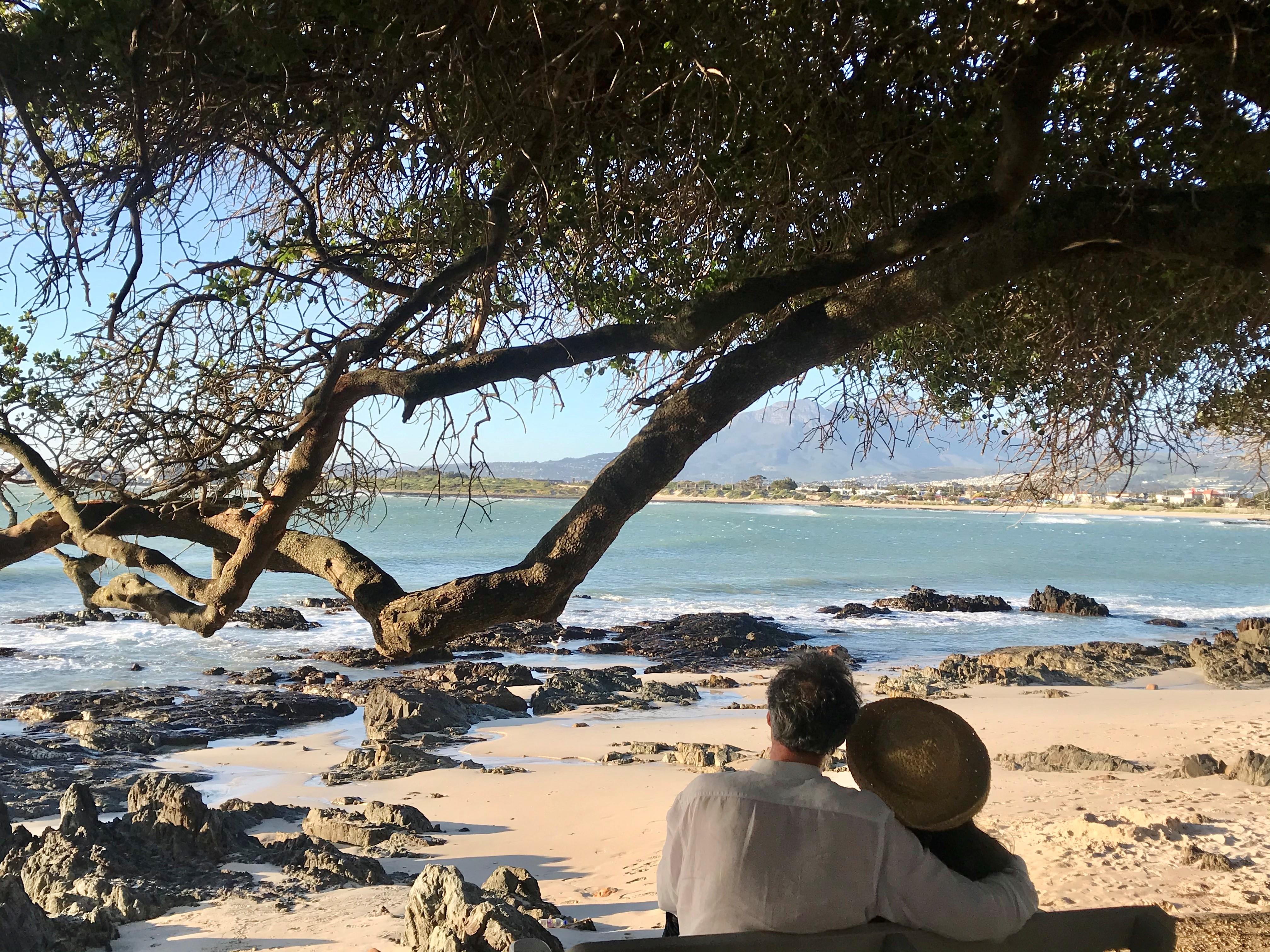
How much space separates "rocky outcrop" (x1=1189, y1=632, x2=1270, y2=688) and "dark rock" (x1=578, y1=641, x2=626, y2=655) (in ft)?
35.4

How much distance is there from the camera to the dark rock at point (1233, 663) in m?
16.5

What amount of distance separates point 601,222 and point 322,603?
27.8 metres

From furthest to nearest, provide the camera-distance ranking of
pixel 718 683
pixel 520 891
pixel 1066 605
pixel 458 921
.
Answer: pixel 1066 605 → pixel 718 683 → pixel 520 891 → pixel 458 921

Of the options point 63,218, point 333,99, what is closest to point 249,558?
point 63,218

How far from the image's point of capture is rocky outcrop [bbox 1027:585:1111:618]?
29266 millimetres

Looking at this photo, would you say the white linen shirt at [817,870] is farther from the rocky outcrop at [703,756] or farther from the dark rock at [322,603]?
the dark rock at [322,603]

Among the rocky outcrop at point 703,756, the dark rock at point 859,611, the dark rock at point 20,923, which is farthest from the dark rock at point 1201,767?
the dark rock at point 859,611

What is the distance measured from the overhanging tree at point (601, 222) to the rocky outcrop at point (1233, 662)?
12828 millimetres

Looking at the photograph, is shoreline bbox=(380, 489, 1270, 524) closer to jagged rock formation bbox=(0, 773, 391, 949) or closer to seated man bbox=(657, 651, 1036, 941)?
jagged rock formation bbox=(0, 773, 391, 949)

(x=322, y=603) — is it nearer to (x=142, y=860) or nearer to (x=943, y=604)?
(x=943, y=604)

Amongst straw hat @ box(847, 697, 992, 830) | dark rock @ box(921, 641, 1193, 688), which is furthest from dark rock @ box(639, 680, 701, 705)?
straw hat @ box(847, 697, 992, 830)

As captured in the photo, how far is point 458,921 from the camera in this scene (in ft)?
15.7

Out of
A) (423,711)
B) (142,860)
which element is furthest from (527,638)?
(142,860)

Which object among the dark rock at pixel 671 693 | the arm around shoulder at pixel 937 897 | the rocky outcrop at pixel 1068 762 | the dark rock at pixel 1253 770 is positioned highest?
the arm around shoulder at pixel 937 897
